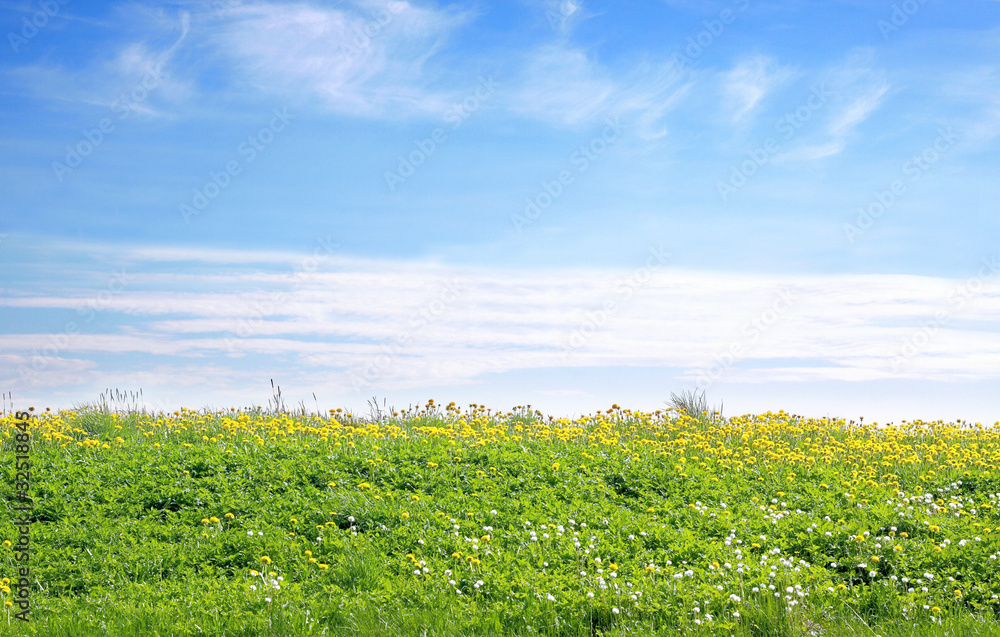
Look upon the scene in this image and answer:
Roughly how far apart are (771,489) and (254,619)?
21.7ft

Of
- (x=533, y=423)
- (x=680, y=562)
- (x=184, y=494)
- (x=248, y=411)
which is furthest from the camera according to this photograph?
(x=248, y=411)

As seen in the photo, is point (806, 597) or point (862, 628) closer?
point (862, 628)

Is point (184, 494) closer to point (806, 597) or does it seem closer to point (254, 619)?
point (254, 619)

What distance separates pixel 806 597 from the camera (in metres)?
6.68

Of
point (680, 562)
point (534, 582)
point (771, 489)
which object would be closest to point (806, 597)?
point (680, 562)

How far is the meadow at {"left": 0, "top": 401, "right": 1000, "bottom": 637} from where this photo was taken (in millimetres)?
6316

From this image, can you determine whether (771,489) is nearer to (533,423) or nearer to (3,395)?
A: (533,423)

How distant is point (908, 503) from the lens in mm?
9219

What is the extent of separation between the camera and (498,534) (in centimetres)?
784

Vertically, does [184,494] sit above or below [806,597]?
above

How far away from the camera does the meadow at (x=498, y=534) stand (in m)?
6.32

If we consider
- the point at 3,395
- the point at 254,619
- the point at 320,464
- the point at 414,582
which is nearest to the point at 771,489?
the point at 414,582

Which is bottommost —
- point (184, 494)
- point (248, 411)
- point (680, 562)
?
point (680, 562)

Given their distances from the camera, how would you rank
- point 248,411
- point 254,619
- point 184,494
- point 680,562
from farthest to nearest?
point 248,411
point 184,494
point 680,562
point 254,619
